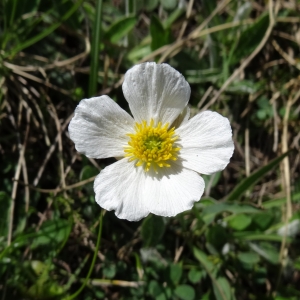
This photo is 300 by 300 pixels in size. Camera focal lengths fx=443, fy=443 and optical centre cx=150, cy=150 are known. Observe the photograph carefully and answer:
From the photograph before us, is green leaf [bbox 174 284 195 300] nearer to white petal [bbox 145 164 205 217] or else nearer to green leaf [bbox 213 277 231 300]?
green leaf [bbox 213 277 231 300]

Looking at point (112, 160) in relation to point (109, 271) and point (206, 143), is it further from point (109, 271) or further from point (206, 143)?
point (206, 143)

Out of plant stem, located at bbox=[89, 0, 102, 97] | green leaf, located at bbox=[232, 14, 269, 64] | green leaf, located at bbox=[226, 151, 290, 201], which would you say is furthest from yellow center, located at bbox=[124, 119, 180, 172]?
green leaf, located at bbox=[232, 14, 269, 64]

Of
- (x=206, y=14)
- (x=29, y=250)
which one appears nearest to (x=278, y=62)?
(x=206, y=14)

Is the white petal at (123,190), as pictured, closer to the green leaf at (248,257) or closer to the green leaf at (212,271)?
the green leaf at (212,271)

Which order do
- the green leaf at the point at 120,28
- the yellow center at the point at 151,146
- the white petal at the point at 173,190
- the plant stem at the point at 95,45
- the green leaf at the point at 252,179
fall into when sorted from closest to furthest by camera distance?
the white petal at the point at 173,190 → the yellow center at the point at 151,146 → the plant stem at the point at 95,45 → the green leaf at the point at 252,179 → the green leaf at the point at 120,28

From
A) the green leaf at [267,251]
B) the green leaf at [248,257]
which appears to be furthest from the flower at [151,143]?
the green leaf at [267,251]
